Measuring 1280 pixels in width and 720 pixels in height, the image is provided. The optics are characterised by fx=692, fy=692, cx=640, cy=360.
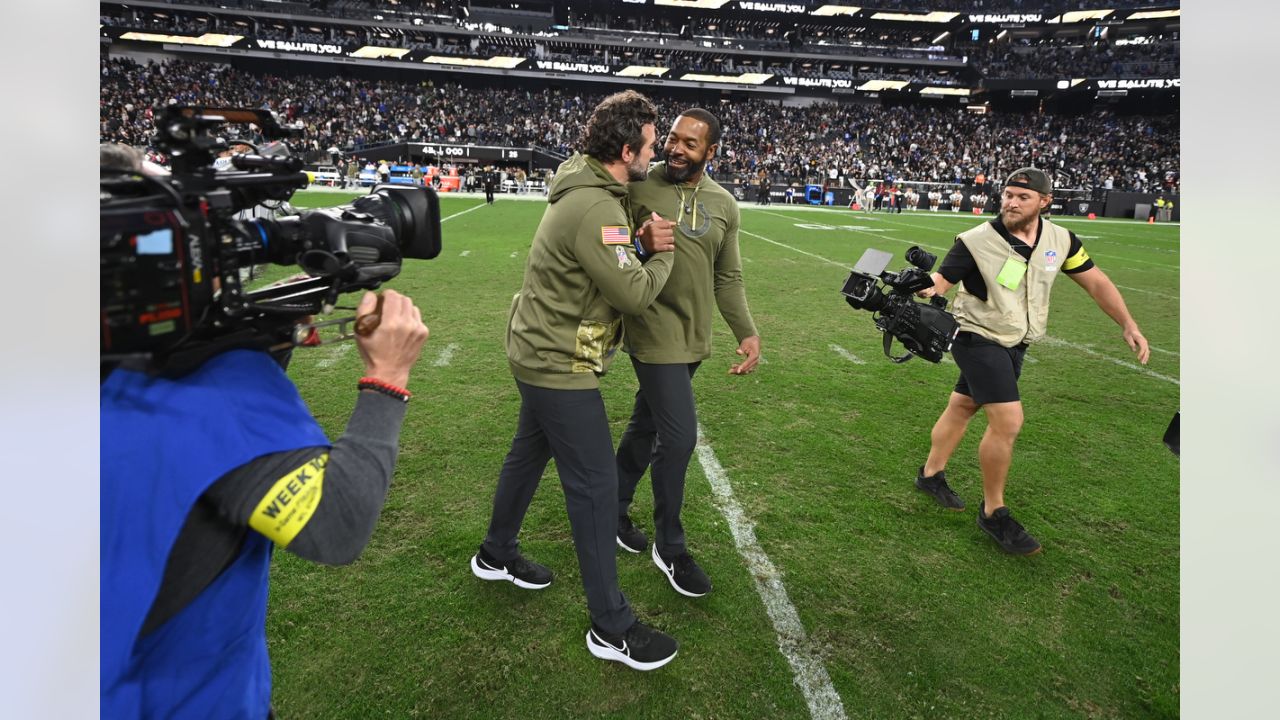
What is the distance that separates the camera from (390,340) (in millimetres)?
1360

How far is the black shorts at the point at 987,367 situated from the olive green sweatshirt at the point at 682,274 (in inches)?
64.2

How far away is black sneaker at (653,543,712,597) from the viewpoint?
10.5ft

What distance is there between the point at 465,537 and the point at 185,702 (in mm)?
2379

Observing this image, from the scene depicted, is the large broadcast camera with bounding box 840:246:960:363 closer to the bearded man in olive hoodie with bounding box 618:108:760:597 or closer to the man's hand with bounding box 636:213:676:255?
the bearded man in olive hoodie with bounding box 618:108:760:597

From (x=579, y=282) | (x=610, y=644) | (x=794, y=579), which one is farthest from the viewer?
(x=794, y=579)

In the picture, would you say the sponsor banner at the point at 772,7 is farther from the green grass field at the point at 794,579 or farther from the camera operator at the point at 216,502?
the camera operator at the point at 216,502

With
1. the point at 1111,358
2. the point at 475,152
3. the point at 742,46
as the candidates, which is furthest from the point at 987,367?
the point at 742,46

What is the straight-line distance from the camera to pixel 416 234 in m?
1.63

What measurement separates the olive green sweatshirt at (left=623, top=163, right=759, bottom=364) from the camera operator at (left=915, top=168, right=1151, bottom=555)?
→ 1259 mm

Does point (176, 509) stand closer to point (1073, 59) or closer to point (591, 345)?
point (591, 345)

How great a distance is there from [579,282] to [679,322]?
73cm

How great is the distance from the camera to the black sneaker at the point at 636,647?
270 centimetres

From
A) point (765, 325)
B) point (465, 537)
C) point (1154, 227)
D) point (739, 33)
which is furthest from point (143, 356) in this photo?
point (739, 33)

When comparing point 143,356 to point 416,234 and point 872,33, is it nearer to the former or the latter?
point 416,234
